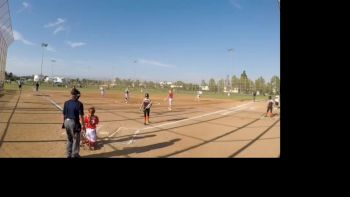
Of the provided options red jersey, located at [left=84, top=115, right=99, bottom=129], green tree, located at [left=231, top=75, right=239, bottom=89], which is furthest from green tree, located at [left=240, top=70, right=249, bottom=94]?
red jersey, located at [left=84, top=115, right=99, bottom=129]

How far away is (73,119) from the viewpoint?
6.41 metres

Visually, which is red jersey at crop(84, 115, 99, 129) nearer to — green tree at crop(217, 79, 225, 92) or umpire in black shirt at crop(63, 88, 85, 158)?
umpire in black shirt at crop(63, 88, 85, 158)

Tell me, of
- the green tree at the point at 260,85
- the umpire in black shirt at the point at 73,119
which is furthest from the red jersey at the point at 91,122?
the green tree at the point at 260,85

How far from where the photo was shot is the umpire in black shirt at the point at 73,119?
640cm

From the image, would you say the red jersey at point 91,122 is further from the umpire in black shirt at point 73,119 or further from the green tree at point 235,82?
the green tree at point 235,82

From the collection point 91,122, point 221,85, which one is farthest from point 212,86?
point 91,122

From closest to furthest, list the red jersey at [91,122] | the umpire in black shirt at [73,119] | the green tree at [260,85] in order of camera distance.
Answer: the umpire in black shirt at [73,119] → the red jersey at [91,122] → the green tree at [260,85]

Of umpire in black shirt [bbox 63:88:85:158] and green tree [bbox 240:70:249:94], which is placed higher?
green tree [bbox 240:70:249:94]

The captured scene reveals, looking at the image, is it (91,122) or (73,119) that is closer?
(73,119)

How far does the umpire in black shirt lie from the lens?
6398mm

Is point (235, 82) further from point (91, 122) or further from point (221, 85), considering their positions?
point (91, 122)
